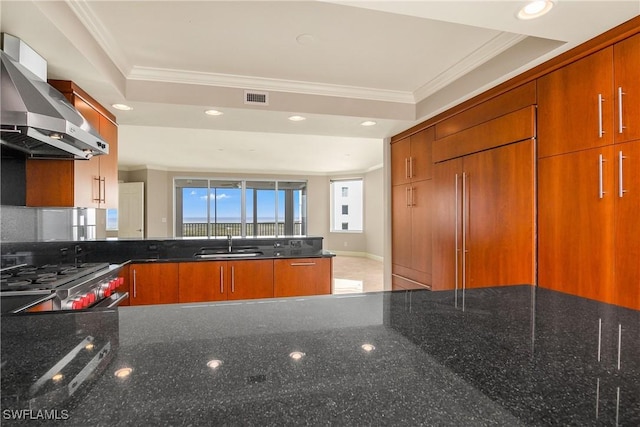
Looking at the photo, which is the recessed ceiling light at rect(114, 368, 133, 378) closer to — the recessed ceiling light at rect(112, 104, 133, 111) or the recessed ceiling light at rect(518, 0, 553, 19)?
the recessed ceiling light at rect(518, 0, 553, 19)

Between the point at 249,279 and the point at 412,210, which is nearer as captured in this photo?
the point at 249,279

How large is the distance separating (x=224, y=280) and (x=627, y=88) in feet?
10.5

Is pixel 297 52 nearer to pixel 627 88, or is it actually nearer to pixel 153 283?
pixel 627 88

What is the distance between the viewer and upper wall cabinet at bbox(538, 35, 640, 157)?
5.35 feet

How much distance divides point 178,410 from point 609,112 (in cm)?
225

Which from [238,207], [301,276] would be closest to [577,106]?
[301,276]

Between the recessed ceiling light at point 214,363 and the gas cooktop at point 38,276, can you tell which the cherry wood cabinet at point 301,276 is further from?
the recessed ceiling light at point 214,363

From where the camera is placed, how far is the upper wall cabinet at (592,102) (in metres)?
1.63

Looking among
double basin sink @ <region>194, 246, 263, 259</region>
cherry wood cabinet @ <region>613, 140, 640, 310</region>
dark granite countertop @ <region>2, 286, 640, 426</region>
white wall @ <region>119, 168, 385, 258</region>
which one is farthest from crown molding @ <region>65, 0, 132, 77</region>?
white wall @ <region>119, 168, 385, 258</region>

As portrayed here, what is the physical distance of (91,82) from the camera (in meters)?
2.26

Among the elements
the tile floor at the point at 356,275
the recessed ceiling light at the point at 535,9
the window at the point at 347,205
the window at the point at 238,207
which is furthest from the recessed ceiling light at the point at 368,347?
the window at the point at 347,205

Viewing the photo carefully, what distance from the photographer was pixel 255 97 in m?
2.83

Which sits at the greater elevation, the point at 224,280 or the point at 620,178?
the point at 620,178

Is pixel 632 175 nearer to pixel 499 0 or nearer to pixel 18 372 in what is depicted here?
pixel 499 0
